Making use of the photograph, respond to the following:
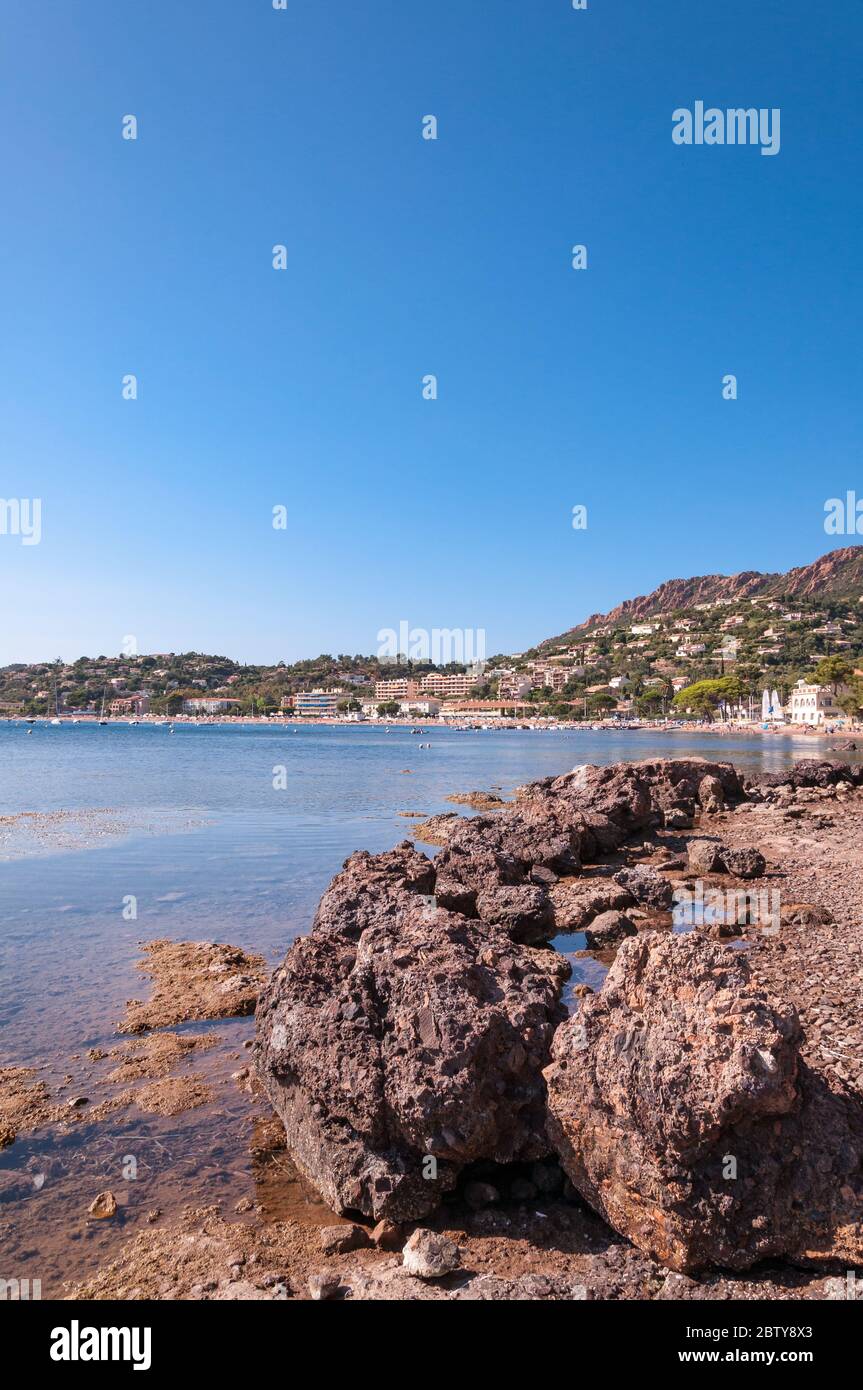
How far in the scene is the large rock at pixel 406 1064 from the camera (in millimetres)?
5152

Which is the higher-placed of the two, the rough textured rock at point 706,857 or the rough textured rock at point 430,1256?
the rough textured rock at point 430,1256

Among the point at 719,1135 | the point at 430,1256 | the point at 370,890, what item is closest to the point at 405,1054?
the point at 430,1256

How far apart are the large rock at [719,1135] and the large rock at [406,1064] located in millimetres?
695

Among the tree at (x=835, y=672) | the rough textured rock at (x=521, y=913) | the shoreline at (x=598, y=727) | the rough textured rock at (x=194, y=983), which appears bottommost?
the shoreline at (x=598, y=727)

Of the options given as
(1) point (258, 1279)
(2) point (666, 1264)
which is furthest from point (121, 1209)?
(2) point (666, 1264)

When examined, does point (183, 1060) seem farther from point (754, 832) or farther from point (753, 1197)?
point (754, 832)

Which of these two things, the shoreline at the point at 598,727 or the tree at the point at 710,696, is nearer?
the shoreline at the point at 598,727

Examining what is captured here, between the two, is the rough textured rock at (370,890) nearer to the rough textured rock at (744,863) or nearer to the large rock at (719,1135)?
the large rock at (719,1135)

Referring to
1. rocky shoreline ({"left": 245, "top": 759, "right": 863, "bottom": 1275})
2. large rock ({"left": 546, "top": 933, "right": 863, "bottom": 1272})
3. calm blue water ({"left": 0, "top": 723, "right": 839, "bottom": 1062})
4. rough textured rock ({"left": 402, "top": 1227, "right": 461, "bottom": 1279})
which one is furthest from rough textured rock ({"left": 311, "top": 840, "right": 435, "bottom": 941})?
large rock ({"left": 546, "top": 933, "right": 863, "bottom": 1272})

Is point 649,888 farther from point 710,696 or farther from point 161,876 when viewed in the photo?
point 710,696

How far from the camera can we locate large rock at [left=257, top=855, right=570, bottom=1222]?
5.15 meters

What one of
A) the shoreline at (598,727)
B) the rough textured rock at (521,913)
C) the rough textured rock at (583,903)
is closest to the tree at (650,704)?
the shoreline at (598,727)

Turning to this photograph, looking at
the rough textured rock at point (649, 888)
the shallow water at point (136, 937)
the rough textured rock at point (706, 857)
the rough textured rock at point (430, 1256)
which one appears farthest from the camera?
the rough textured rock at point (706, 857)
